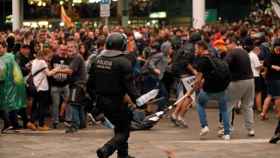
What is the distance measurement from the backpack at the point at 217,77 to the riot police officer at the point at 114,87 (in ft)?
10.8

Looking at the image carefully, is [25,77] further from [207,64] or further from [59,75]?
[207,64]

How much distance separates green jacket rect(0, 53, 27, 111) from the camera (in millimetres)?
13586

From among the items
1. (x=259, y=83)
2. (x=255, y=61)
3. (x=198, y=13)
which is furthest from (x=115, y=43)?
(x=198, y=13)

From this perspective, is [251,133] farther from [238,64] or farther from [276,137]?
[238,64]

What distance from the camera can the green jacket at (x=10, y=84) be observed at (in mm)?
13586

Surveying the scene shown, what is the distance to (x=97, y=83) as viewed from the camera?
31.2 ft

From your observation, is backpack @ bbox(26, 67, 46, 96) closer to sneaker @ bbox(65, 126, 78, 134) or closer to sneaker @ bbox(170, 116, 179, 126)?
sneaker @ bbox(65, 126, 78, 134)

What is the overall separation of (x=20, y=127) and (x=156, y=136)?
2.99m

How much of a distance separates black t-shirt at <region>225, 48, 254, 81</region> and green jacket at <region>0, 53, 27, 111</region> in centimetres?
414

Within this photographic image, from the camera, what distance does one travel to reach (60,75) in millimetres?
14203

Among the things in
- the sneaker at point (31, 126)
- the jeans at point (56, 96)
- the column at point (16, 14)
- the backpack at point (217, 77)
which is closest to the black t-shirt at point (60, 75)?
the jeans at point (56, 96)

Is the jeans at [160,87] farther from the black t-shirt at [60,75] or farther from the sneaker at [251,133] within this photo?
the sneaker at [251,133]

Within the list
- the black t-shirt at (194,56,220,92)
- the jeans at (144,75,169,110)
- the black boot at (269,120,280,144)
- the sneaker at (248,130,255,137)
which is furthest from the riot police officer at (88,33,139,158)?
the jeans at (144,75,169,110)

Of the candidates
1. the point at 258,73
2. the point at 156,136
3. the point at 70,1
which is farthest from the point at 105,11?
the point at 70,1
